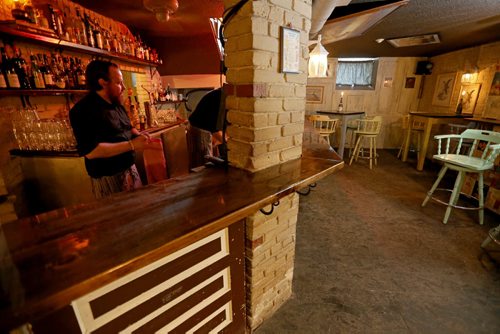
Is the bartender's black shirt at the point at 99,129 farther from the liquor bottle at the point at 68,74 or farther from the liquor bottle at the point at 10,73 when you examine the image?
the liquor bottle at the point at 68,74

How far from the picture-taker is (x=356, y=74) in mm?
6691

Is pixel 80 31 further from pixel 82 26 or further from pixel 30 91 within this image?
pixel 30 91

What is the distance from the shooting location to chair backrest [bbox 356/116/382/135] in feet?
16.5

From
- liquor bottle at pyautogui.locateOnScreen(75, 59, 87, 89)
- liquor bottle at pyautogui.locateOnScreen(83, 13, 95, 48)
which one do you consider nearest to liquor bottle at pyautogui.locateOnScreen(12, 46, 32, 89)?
liquor bottle at pyautogui.locateOnScreen(75, 59, 87, 89)

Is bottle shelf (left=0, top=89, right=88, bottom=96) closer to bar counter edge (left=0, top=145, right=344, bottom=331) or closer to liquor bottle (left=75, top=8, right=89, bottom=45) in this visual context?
liquor bottle (left=75, top=8, right=89, bottom=45)

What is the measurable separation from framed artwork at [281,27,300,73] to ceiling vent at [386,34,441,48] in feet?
13.9

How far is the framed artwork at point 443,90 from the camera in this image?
210 inches

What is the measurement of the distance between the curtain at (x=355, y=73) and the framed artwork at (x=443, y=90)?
1.52 metres

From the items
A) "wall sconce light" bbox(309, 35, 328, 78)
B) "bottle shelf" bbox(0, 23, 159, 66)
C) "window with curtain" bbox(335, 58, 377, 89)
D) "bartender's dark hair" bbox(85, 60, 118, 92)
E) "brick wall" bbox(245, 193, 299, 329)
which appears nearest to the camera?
"brick wall" bbox(245, 193, 299, 329)

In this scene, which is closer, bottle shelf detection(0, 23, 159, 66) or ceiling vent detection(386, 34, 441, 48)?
bottle shelf detection(0, 23, 159, 66)

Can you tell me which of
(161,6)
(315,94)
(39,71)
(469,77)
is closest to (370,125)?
(315,94)

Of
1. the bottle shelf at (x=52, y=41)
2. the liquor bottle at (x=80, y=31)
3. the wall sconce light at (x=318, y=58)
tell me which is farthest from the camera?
the wall sconce light at (x=318, y=58)

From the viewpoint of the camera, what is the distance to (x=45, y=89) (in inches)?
86.2

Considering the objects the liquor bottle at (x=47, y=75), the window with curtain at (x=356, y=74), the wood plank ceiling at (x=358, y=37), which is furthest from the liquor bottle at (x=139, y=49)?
the window with curtain at (x=356, y=74)
